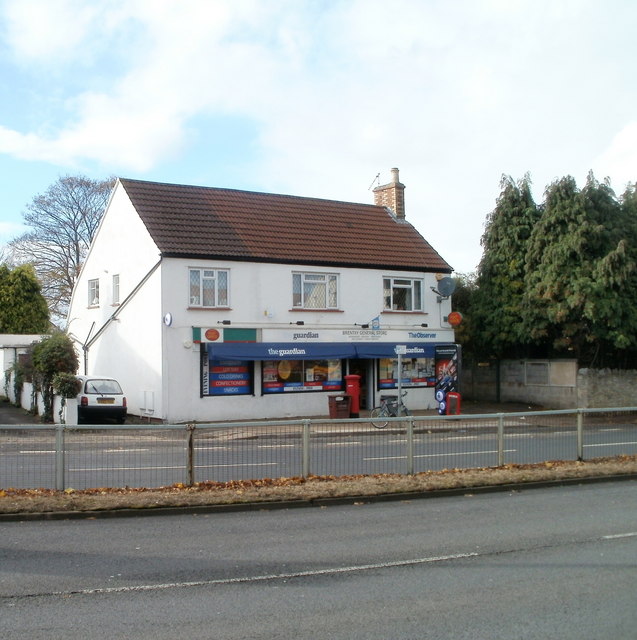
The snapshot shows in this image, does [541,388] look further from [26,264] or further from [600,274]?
[26,264]

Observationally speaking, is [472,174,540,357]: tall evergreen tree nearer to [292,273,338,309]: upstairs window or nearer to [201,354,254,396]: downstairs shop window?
[292,273,338,309]: upstairs window

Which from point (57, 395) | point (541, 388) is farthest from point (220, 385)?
point (541, 388)

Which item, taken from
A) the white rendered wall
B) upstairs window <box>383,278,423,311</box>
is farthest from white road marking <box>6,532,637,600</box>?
upstairs window <box>383,278,423,311</box>

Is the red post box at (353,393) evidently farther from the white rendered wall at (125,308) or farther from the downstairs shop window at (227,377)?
the white rendered wall at (125,308)

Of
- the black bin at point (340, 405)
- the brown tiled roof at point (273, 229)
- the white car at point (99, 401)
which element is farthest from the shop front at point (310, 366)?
the brown tiled roof at point (273, 229)

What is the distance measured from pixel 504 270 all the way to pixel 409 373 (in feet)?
19.4

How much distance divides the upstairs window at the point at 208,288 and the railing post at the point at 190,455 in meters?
14.1

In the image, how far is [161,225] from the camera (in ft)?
84.7

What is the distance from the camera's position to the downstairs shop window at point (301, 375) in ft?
86.3

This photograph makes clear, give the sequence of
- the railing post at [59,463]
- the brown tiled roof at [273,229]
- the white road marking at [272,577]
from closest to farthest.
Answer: the white road marking at [272,577], the railing post at [59,463], the brown tiled roof at [273,229]

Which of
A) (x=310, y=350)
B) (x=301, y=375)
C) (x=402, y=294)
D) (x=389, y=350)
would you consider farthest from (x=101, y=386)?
(x=402, y=294)

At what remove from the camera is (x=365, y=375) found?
28734 mm

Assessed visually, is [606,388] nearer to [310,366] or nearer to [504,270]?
[504,270]

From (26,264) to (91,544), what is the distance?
42.2 metres
